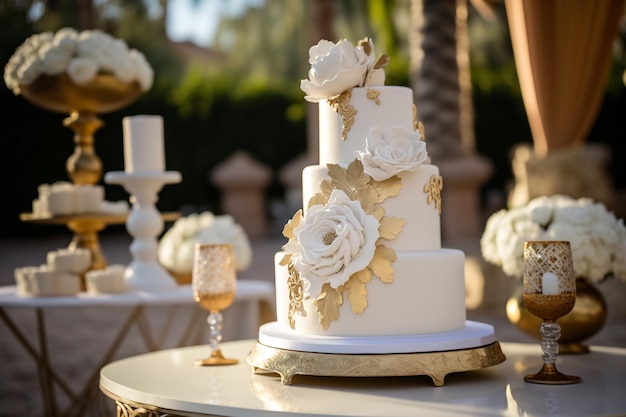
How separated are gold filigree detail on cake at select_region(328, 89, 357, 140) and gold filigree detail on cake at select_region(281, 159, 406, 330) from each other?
144 mm

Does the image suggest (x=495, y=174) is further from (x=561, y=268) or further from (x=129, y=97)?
(x=561, y=268)

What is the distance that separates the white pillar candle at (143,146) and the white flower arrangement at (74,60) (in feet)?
1.37

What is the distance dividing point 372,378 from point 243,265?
2618 millimetres

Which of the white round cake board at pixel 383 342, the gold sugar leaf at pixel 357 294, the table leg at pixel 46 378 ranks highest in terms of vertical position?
the gold sugar leaf at pixel 357 294

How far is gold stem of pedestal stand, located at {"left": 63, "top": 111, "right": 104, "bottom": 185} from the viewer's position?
522 cm

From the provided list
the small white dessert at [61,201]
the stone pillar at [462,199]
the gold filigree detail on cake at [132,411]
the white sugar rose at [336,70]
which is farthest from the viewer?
the stone pillar at [462,199]

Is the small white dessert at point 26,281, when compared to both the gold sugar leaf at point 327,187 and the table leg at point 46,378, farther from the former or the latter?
the gold sugar leaf at point 327,187

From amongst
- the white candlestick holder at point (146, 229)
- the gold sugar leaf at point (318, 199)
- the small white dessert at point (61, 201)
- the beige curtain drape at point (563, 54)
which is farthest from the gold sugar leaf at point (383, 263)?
the beige curtain drape at point (563, 54)

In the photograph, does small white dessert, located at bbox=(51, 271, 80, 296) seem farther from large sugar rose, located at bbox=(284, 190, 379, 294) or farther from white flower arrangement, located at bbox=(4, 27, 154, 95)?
large sugar rose, located at bbox=(284, 190, 379, 294)

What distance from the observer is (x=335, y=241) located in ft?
8.68

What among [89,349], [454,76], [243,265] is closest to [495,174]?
[454,76]

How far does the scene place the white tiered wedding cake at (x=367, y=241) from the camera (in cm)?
268

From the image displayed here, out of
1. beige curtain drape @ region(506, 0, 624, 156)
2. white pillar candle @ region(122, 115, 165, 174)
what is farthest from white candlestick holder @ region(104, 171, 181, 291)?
beige curtain drape @ region(506, 0, 624, 156)

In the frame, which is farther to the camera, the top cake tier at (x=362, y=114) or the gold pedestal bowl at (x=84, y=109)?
the gold pedestal bowl at (x=84, y=109)
